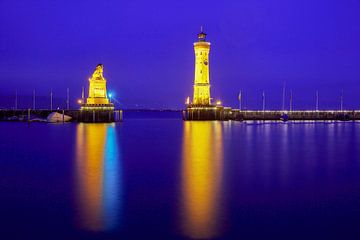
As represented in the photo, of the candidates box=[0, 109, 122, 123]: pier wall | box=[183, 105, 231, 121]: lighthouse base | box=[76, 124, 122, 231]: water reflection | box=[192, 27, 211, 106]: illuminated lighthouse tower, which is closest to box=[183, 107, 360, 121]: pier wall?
box=[183, 105, 231, 121]: lighthouse base

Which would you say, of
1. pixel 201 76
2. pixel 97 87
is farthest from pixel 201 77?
pixel 97 87

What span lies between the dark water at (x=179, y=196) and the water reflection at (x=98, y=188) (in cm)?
3

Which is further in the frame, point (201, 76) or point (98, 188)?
point (201, 76)

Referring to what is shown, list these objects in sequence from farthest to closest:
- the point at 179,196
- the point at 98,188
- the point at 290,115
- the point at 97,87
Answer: the point at 290,115 < the point at 97,87 < the point at 98,188 < the point at 179,196

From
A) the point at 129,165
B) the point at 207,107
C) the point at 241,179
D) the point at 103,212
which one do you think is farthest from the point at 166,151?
the point at 207,107

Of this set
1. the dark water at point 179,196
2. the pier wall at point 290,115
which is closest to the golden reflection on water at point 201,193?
the dark water at point 179,196

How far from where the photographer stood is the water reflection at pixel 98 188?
1272 cm

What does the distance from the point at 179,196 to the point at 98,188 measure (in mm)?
3194

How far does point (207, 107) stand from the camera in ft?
261

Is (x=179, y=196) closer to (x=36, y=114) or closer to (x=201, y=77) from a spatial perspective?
(x=201, y=77)

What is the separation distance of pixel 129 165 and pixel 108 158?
10.4ft

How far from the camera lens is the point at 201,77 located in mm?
78312

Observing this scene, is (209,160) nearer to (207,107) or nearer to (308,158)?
(308,158)

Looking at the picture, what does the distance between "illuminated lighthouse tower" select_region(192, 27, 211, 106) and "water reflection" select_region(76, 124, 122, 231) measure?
48291mm
